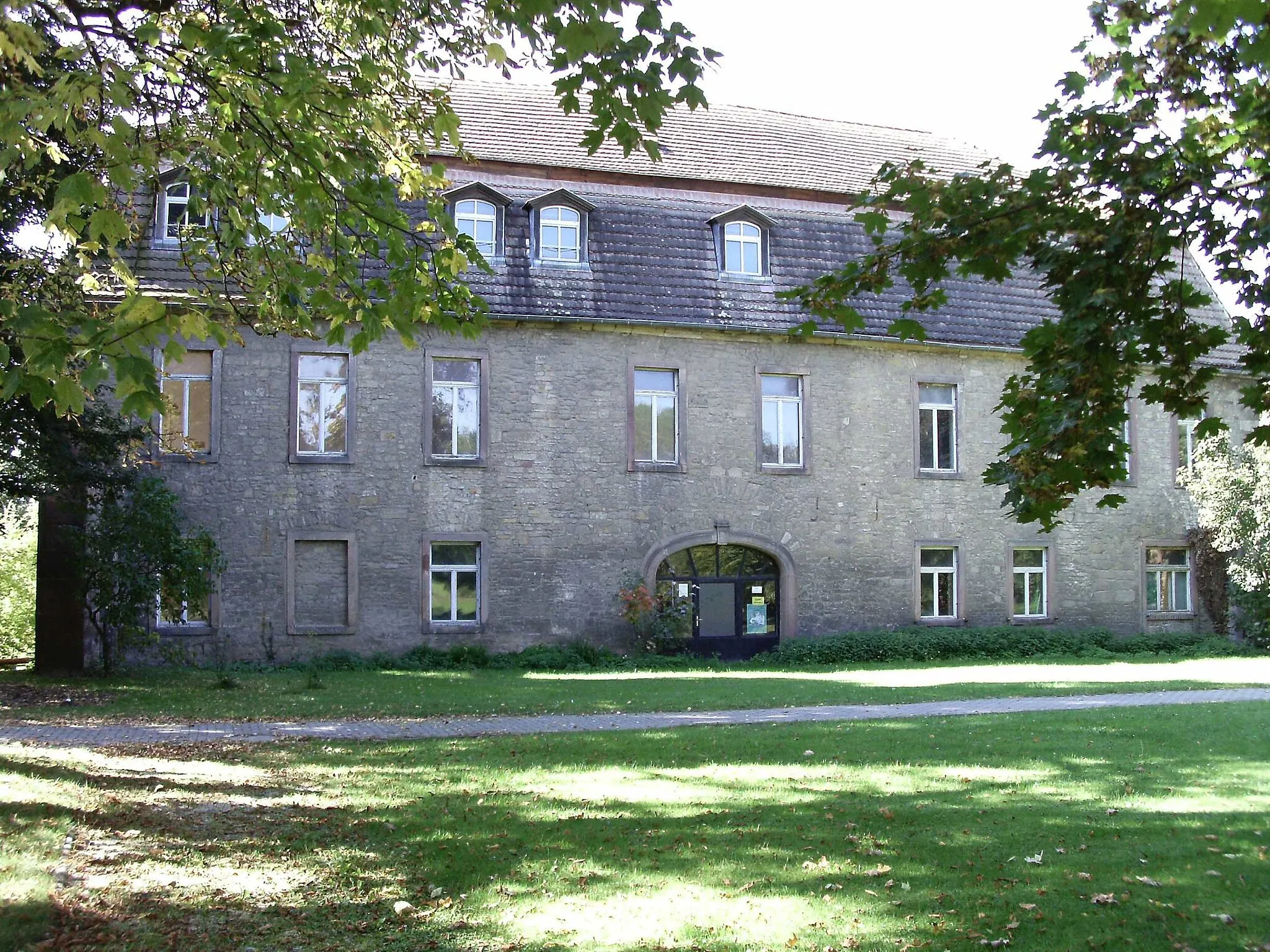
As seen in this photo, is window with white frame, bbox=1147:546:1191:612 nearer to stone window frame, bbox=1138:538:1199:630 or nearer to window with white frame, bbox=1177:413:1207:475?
stone window frame, bbox=1138:538:1199:630

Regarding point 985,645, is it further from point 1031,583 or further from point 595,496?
point 595,496

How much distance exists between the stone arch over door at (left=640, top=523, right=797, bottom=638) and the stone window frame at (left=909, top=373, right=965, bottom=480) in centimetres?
359

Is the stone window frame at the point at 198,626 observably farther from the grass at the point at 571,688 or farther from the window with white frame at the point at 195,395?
the window with white frame at the point at 195,395

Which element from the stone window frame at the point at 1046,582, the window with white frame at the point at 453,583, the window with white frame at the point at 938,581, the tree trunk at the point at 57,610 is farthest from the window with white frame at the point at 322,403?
the stone window frame at the point at 1046,582

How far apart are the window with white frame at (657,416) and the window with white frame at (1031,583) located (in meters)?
8.21

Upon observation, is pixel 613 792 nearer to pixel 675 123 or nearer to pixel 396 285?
pixel 396 285

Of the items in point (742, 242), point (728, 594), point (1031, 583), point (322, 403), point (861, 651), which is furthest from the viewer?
point (1031, 583)

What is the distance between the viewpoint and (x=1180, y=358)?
257 inches

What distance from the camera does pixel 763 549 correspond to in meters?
22.8

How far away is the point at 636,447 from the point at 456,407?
3.57 metres

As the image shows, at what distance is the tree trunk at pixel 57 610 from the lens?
1948 centimetres

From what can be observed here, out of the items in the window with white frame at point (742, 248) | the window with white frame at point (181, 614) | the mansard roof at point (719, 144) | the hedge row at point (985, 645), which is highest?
the mansard roof at point (719, 144)

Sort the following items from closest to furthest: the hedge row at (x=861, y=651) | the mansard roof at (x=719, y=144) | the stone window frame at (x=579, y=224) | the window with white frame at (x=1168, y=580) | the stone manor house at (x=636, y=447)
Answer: the hedge row at (x=861, y=651) < the stone manor house at (x=636, y=447) < the stone window frame at (x=579, y=224) < the mansard roof at (x=719, y=144) < the window with white frame at (x=1168, y=580)

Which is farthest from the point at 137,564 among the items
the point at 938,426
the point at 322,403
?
the point at 938,426
